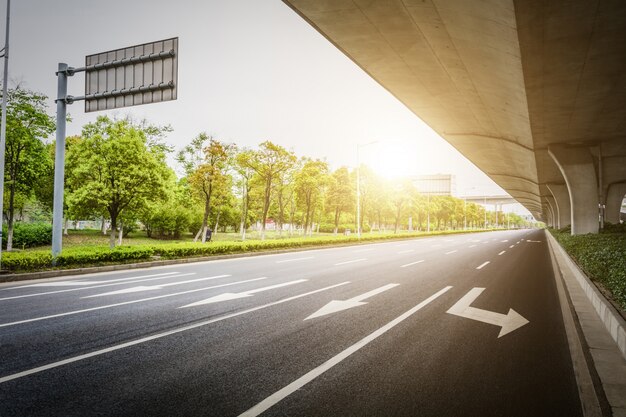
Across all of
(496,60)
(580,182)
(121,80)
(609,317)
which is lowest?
(609,317)

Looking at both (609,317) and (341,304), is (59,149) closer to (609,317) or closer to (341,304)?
(341,304)

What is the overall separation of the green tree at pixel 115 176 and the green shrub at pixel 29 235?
34.2 ft

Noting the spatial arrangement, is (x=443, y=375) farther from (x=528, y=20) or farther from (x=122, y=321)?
Result: (x=528, y=20)

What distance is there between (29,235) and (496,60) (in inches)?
1340

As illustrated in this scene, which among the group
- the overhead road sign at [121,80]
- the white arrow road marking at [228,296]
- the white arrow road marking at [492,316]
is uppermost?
the overhead road sign at [121,80]

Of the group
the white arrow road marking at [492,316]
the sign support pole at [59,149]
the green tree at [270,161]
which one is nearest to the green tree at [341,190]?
the green tree at [270,161]

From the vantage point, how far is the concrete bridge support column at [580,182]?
72.2 feet

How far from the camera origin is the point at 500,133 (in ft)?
64.7

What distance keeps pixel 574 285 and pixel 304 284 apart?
793 cm

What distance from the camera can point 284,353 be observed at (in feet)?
15.4

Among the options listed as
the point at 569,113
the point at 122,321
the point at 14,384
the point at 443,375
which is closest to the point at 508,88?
the point at 569,113

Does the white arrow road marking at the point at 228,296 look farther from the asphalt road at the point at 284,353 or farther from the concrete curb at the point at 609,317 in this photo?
the concrete curb at the point at 609,317

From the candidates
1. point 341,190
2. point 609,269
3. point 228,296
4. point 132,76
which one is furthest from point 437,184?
point 228,296

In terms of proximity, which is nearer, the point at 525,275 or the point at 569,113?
the point at 525,275
